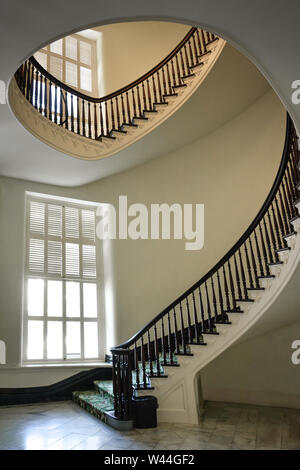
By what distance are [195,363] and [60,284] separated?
3.63 m

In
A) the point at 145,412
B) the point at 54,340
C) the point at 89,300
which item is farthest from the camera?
the point at 89,300

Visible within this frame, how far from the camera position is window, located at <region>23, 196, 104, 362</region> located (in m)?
7.16

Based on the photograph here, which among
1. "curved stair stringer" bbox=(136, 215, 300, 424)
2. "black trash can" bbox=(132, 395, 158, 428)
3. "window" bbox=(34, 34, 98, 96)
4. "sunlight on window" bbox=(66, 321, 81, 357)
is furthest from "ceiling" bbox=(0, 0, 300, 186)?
"window" bbox=(34, 34, 98, 96)

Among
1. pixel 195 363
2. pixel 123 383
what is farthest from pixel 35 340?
pixel 195 363

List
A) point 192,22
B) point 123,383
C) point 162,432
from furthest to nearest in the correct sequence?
point 123,383 → point 162,432 → point 192,22

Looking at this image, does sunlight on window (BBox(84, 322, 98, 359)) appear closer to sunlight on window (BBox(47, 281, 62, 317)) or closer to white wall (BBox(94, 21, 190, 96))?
sunlight on window (BBox(47, 281, 62, 317))

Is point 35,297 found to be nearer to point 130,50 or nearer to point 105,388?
point 105,388

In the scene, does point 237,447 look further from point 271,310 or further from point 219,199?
point 219,199

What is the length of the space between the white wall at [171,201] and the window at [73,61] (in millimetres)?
3146

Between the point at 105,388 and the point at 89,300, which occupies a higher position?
Result: the point at 89,300

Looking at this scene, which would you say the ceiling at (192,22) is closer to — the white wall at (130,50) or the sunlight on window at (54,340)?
the sunlight on window at (54,340)

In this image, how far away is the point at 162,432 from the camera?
14.5ft

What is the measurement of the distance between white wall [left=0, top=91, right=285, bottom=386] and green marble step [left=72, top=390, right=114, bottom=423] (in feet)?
4.03
